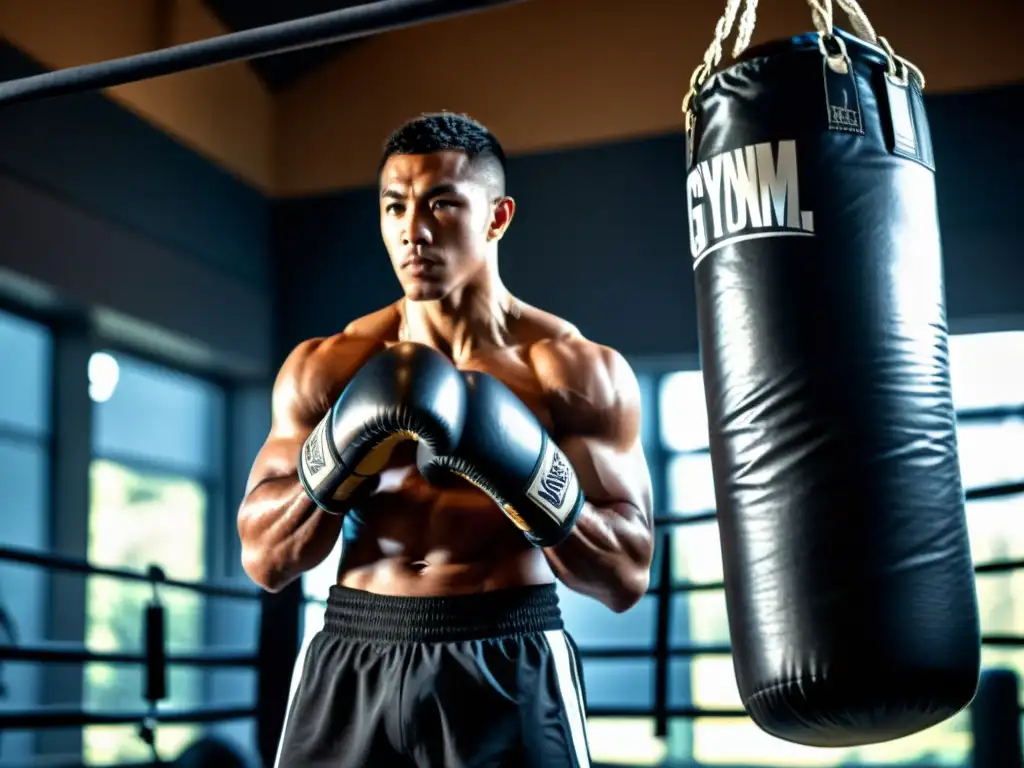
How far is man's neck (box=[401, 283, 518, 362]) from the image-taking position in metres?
1.89

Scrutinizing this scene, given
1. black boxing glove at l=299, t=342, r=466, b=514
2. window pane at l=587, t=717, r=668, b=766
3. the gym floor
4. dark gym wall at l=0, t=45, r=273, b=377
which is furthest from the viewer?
window pane at l=587, t=717, r=668, b=766

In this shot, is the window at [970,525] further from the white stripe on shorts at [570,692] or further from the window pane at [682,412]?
the white stripe on shorts at [570,692]

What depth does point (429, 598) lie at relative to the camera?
1736 mm

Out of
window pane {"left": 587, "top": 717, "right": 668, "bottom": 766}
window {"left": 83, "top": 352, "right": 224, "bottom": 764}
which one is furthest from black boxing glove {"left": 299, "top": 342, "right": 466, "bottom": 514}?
window pane {"left": 587, "top": 717, "right": 668, "bottom": 766}

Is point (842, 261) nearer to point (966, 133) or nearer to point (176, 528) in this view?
point (966, 133)

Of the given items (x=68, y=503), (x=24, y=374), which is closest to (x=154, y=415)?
(x=68, y=503)

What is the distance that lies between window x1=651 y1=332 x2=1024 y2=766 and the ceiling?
276cm

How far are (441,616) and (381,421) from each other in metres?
0.32

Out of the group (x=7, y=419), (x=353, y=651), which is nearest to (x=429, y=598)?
(x=353, y=651)

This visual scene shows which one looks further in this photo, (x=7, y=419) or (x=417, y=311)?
(x=7, y=419)

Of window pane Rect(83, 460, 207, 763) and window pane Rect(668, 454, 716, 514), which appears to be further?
window pane Rect(668, 454, 716, 514)

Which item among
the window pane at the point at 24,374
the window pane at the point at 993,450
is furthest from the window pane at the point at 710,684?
the window pane at the point at 24,374

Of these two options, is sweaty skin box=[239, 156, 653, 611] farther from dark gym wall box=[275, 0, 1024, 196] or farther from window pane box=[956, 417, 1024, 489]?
dark gym wall box=[275, 0, 1024, 196]

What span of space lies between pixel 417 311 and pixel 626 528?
1.52ft
